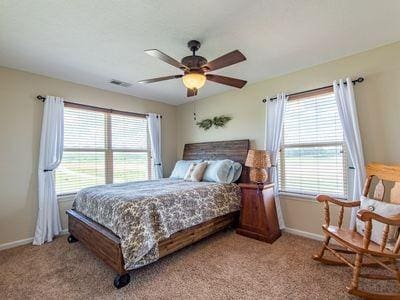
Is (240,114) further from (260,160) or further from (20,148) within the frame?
(20,148)

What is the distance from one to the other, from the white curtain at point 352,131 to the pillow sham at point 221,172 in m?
1.61

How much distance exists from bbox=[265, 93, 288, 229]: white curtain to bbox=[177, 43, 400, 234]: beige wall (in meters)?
0.14

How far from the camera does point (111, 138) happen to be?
3967mm

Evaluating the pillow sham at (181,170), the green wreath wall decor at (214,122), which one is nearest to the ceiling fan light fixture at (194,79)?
the green wreath wall decor at (214,122)

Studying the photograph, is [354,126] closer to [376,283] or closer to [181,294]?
[376,283]

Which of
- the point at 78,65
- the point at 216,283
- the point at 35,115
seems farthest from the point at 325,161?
the point at 35,115

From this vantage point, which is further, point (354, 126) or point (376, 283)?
point (354, 126)

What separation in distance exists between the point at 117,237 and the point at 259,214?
1885 millimetres

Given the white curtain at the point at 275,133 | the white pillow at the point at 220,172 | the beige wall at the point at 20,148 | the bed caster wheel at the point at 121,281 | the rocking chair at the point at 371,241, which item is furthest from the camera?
the white pillow at the point at 220,172

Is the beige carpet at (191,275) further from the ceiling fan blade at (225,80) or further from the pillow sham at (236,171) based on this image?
the ceiling fan blade at (225,80)

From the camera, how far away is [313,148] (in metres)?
3.02

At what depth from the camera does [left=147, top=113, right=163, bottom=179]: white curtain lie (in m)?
4.46

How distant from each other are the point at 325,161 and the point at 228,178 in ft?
4.59

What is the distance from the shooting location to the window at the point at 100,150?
343 cm
